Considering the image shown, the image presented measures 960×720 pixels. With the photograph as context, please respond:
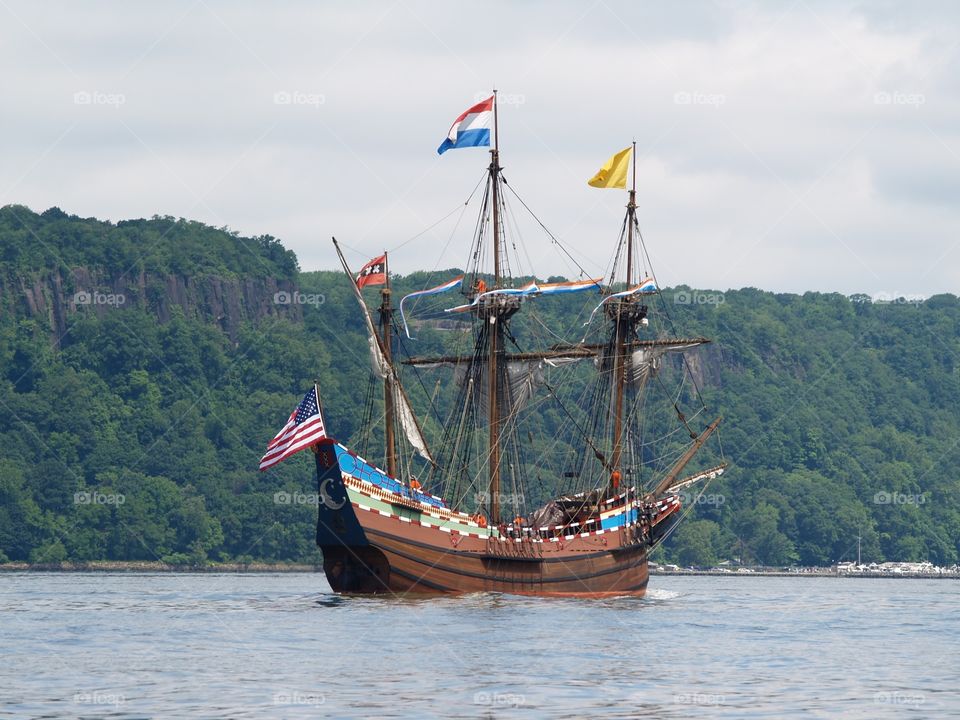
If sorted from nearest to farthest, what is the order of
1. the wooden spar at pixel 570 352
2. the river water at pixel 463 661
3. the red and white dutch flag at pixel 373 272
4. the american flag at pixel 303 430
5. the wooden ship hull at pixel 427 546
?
the river water at pixel 463 661, the american flag at pixel 303 430, the wooden ship hull at pixel 427 546, the red and white dutch flag at pixel 373 272, the wooden spar at pixel 570 352

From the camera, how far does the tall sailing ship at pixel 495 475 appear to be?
98438 mm

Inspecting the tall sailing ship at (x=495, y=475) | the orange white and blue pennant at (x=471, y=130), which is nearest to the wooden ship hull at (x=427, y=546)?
the tall sailing ship at (x=495, y=475)

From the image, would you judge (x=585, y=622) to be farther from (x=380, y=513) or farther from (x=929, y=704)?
(x=929, y=704)

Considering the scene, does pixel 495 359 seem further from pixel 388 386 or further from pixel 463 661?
pixel 463 661

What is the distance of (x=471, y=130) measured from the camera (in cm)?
10206

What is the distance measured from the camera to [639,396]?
120062mm

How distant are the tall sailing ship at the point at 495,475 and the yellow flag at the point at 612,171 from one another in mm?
61

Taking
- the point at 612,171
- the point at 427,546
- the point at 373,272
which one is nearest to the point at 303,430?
the point at 427,546

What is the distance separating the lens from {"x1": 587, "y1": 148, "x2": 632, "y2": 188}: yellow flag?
111625 mm

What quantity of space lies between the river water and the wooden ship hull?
2.43 meters

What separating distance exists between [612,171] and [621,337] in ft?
42.7

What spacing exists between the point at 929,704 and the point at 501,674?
14193 mm

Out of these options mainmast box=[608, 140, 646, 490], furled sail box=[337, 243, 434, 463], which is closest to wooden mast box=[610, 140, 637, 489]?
mainmast box=[608, 140, 646, 490]

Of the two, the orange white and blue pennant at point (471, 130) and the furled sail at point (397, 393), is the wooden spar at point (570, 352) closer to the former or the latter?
the furled sail at point (397, 393)
